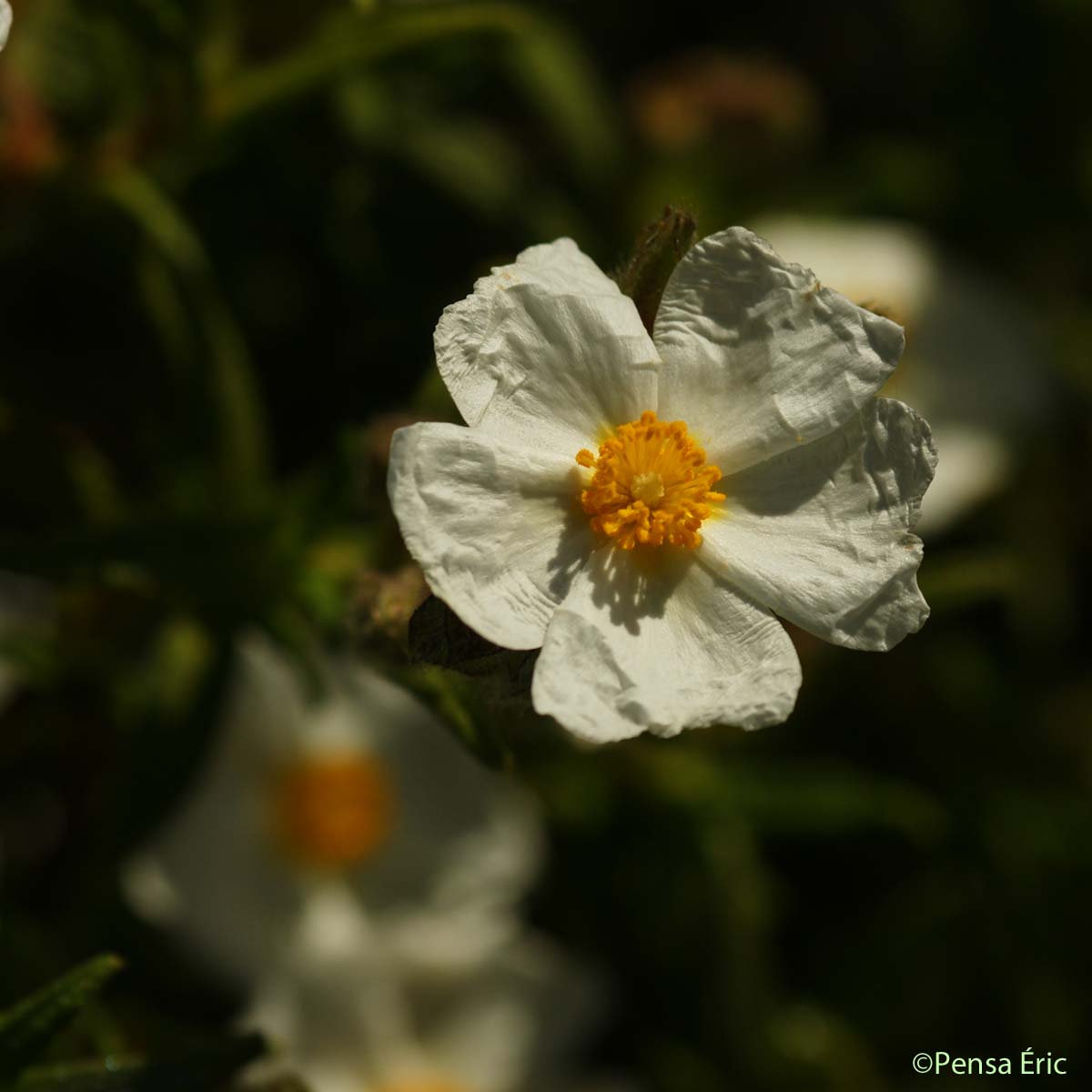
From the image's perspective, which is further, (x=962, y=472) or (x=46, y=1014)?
(x=962, y=472)

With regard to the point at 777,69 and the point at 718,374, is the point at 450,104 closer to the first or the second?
the point at 777,69

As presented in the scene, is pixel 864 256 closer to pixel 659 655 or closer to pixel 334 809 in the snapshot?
pixel 334 809

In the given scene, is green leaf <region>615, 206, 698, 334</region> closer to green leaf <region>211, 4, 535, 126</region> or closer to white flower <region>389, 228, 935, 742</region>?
white flower <region>389, 228, 935, 742</region>

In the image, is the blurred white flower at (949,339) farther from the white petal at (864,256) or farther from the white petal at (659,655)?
the white petal at (659,655)

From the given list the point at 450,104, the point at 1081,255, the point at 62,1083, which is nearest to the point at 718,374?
the point at 62,1083

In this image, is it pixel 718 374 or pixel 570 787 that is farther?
pixel 570 787

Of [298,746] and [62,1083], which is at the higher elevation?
[62,1083]

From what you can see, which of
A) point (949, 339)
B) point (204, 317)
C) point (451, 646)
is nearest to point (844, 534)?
point (451, 646)
